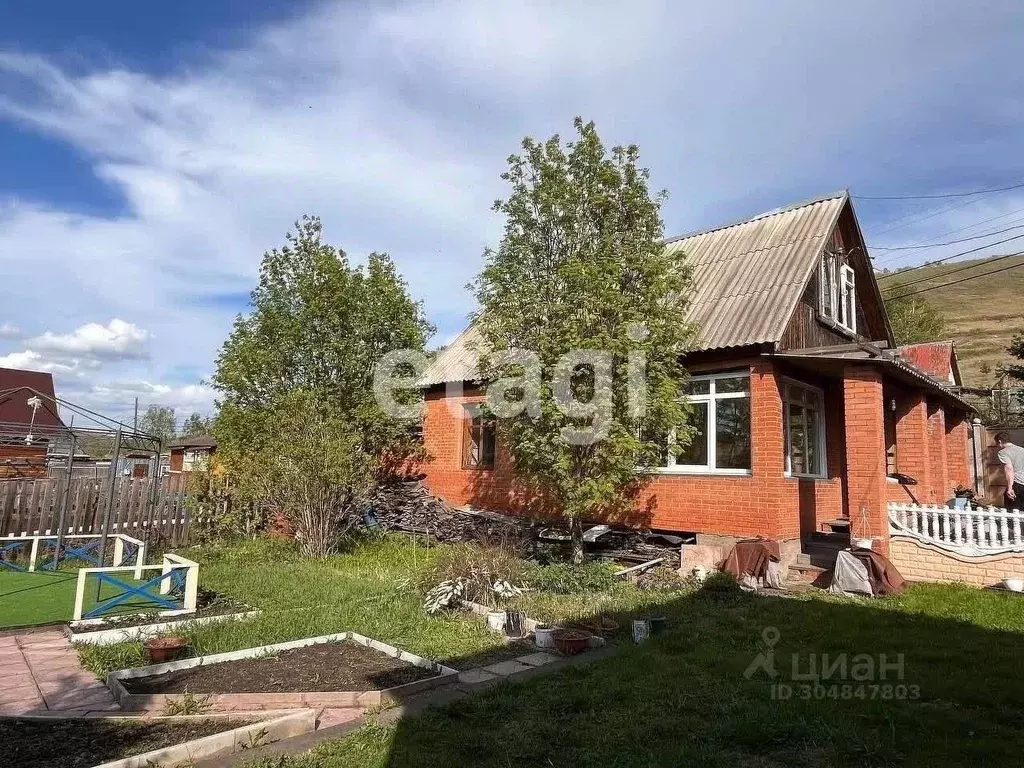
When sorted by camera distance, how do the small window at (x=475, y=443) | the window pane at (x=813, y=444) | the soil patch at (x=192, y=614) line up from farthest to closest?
the small window at (x=475, y=443) < the window pane at (x=813, y=444) < the soil patch at (x=192, y=614)

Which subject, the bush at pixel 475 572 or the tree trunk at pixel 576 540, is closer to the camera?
the bush at pixel 475 572

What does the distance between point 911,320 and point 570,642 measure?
35.8 meters

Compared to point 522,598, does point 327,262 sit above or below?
above

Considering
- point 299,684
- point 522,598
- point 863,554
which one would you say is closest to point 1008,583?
point 863,554

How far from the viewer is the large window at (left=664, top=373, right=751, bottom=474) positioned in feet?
33.8

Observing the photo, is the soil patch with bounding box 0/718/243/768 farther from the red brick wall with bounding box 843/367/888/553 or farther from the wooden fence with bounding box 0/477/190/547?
the red brick wall with bounding box 843/367/888/553

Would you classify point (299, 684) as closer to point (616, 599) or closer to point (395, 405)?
point (616, 599)

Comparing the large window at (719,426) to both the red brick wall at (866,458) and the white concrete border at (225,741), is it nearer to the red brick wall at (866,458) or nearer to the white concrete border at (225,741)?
the red brick wall at (866,458)

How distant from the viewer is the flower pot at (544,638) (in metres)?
6.11

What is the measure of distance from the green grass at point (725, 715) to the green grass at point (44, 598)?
500 centimetres

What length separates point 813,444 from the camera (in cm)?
1223

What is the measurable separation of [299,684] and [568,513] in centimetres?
492

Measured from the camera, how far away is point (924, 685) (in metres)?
4.93

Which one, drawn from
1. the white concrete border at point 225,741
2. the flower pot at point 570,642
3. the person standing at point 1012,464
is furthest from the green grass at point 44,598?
the person standing at point 1012,464
